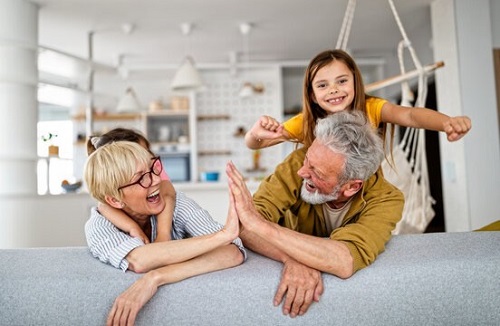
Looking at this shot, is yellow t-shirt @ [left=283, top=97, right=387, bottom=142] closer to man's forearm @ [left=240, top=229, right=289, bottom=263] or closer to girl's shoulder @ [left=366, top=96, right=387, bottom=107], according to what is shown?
girl's shoulder @ [left=366, top=96, right=387, bottom=107]

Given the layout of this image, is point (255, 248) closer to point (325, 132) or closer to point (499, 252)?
point (325, 132)

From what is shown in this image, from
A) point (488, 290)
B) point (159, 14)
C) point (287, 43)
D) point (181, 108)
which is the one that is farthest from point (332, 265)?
point (181, 108)

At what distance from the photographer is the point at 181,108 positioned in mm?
7168

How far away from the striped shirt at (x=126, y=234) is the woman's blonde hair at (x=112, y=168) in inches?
4.2

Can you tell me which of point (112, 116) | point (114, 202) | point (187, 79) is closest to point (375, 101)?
point (114, 202)

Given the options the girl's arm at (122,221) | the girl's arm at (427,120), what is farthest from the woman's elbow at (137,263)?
the girl's arm at (427,120)

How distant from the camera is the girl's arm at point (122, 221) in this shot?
1.51 m

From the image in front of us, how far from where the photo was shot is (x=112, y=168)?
1.47 metres

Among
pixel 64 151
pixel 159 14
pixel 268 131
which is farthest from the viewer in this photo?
pixel 64 151

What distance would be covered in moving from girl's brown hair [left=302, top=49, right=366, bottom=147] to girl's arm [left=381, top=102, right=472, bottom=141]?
11 cm

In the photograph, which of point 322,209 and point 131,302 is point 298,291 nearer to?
point 131,302

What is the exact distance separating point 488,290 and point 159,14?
14.5 ft

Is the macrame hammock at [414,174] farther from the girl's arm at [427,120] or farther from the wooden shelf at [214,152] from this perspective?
the wooden shelf at [214,152]

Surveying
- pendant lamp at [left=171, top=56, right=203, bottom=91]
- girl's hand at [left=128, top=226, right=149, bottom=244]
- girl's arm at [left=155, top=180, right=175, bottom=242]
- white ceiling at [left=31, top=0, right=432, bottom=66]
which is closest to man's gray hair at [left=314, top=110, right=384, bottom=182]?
girl's arm at [left=155, top=180, right=175, bottom=242]
